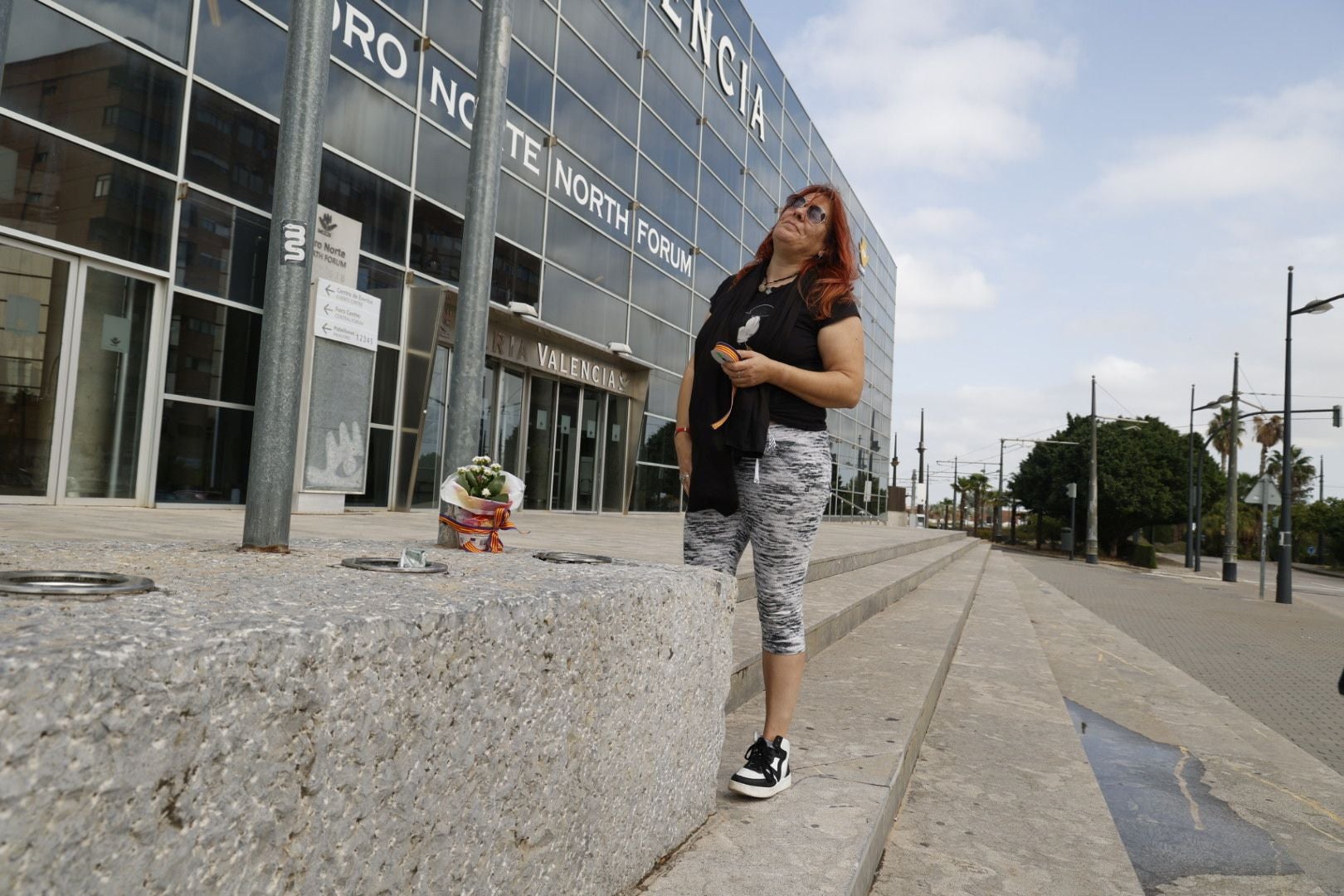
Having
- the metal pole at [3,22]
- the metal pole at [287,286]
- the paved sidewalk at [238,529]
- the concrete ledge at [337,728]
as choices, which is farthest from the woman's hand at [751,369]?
the metal pole at [3,22]

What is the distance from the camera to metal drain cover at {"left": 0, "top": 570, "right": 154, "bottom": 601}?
1.13 metres

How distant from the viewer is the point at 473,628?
1.38 m

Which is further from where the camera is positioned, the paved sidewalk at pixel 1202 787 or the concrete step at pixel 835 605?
the concrete step at pixel 835 605

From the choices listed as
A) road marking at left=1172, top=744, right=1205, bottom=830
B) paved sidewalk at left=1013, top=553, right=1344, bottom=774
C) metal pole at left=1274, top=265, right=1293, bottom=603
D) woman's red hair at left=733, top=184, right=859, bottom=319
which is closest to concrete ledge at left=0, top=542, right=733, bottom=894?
woman's red hair at left=733, top=184, right=859, bottom=319

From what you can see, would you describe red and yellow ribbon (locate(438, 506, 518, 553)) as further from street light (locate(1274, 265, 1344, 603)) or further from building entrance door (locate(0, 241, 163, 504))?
street light (locate(1274, 265, 1344, 603))

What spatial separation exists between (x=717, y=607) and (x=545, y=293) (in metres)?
13.5

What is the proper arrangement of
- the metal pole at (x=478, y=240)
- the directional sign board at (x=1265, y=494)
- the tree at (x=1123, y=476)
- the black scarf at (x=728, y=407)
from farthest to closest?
the tree at (x=1123, y=476), the directional sign board at (x=1265, y=494), the metal pole at (x=478, y=240), the black scarf at (x=728, y=407)

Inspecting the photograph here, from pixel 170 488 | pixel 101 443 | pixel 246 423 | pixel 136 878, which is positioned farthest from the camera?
pixel 246 423

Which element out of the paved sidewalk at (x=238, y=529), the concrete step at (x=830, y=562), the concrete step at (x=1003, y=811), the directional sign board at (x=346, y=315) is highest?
the directional sign board at (x=346, y=315)

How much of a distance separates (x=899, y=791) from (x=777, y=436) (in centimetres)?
139

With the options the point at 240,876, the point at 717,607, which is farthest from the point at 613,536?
the point at 240,876

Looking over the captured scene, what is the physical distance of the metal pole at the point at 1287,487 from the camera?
60.8 ft

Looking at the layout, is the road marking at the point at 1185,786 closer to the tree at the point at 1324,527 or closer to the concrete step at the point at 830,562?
the concrete step at the point at 830,562

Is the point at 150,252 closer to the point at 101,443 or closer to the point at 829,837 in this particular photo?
the point at 101,443
